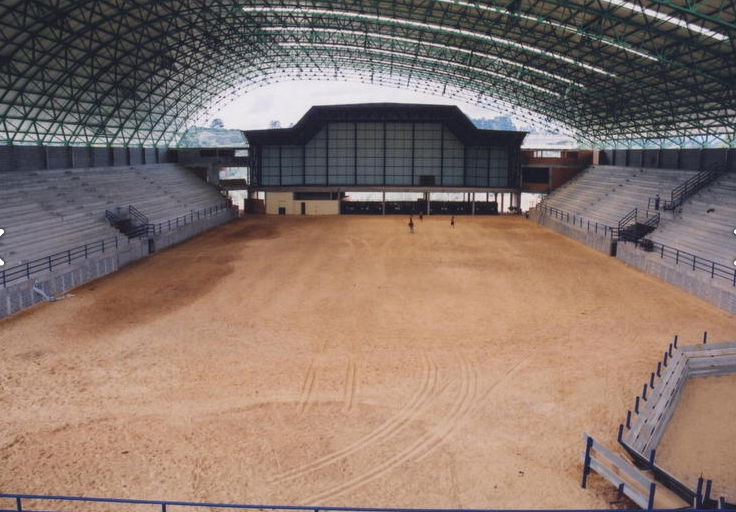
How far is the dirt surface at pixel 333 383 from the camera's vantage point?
446 inches

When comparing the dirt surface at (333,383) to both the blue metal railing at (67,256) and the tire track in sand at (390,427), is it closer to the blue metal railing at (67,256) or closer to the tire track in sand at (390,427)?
the tire track in sand at (390,427)

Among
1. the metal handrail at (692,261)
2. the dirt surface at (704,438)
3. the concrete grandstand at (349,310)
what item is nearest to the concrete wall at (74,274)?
the concrete grandstand at (349,310)

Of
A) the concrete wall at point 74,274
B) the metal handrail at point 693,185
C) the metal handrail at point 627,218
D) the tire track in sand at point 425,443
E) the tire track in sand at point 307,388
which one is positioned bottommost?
the tire track in sand at point 425,443

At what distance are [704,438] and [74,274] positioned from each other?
2906cm

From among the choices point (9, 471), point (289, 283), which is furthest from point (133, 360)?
point (289, 283)

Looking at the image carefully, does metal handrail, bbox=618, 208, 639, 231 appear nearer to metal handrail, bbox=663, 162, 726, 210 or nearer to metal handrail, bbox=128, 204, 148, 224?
metal handrail, bbox=663, 162, 726, 210

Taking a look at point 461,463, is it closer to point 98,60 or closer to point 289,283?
point 289,283

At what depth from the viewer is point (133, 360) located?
17797 millimetres

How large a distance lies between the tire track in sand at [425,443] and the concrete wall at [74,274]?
19.3 meters

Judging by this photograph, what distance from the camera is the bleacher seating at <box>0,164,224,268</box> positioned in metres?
29.6

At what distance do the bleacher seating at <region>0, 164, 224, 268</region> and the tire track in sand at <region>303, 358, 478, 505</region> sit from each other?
76.3 feet

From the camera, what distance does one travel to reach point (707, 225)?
111 ft

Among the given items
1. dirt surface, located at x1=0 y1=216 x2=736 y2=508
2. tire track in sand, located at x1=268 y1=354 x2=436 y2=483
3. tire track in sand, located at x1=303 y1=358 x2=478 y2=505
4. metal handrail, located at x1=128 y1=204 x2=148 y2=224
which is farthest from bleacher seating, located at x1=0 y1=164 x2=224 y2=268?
tire track in sand, located at x1=303 y1=358 x2=478 y2=505

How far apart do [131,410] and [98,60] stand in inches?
1506
